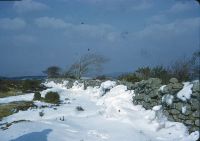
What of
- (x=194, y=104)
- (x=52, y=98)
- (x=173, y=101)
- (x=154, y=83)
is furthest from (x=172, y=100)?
(x=52, y=98)

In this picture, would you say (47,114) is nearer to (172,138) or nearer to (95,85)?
(172,138)

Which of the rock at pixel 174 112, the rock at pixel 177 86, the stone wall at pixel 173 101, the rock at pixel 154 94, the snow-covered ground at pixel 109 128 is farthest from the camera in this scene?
the rock at pixel 154 94

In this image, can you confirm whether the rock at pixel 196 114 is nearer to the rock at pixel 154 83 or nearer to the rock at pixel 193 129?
the rock at pixel 193 129

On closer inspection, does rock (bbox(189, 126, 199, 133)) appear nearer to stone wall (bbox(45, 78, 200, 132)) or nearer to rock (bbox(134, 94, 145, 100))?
stone wall (bbox(45, 78, 200, 132))

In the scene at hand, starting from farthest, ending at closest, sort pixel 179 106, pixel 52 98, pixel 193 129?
pixel 52 98, pixel 179 106, pixel 193 129

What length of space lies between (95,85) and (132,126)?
1845 centimetres

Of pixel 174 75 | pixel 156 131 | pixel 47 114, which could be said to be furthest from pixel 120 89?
pixel 156 131

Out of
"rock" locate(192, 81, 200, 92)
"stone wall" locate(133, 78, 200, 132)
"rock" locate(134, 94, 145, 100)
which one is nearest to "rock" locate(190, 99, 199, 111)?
"stone wall" locate(133, 78, 200, 132)

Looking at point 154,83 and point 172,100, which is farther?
point 154,83

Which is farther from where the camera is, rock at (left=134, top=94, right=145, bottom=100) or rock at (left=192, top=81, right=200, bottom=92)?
rock at (left=134, top=94, right=145, bottom=100)

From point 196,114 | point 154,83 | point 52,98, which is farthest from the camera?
point 52,98

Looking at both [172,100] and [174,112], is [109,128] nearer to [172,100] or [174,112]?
[174,112]

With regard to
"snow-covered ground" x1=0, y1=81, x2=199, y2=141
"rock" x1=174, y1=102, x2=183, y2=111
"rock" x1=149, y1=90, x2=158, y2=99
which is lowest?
"snow-covered ground" x1=0, y1=81, x2=199, y2=141

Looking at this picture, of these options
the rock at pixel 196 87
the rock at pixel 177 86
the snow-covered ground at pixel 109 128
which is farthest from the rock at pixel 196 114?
the rock at pixel 177 86
